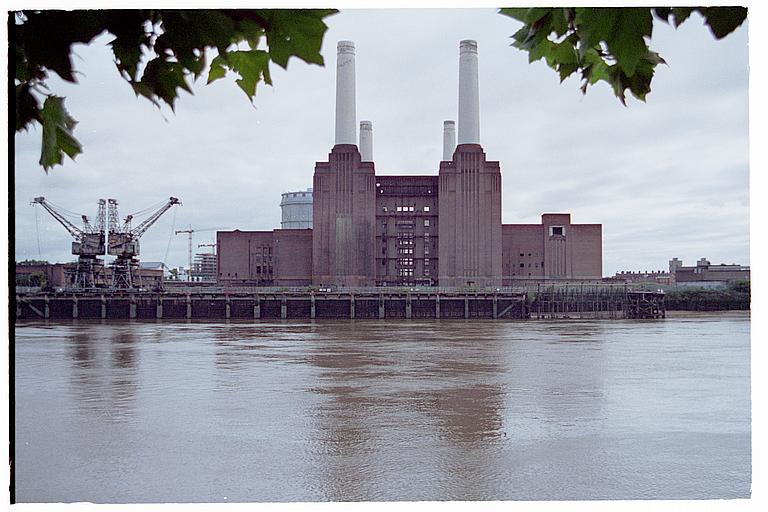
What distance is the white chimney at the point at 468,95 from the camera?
51812 mm

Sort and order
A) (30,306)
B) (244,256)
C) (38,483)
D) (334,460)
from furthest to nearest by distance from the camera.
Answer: (244,256) < (30,306) < (334,460) < (38,483)

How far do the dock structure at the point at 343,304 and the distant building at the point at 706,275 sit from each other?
25.1 feet

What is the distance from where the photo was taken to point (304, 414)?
1234cm

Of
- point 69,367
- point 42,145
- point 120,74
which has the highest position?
point 120,74

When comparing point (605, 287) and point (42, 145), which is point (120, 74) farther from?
point (605, 287)

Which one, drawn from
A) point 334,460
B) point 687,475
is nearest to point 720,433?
point 687,475

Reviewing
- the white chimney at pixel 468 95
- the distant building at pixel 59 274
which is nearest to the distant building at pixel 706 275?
the white chimney at pixel 468 95

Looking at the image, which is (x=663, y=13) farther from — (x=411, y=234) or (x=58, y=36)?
(x=411, y=234)

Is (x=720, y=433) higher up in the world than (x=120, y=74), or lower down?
lower down

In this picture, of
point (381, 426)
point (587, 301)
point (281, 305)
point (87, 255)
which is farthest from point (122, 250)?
point (381, 426)

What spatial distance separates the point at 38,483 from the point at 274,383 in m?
7.90

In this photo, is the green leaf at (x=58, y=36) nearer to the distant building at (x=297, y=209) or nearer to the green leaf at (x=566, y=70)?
the green leaf at (x=566, y=70)

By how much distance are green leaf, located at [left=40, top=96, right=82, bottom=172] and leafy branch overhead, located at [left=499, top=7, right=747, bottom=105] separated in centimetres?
88

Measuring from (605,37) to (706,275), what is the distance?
192 ft
